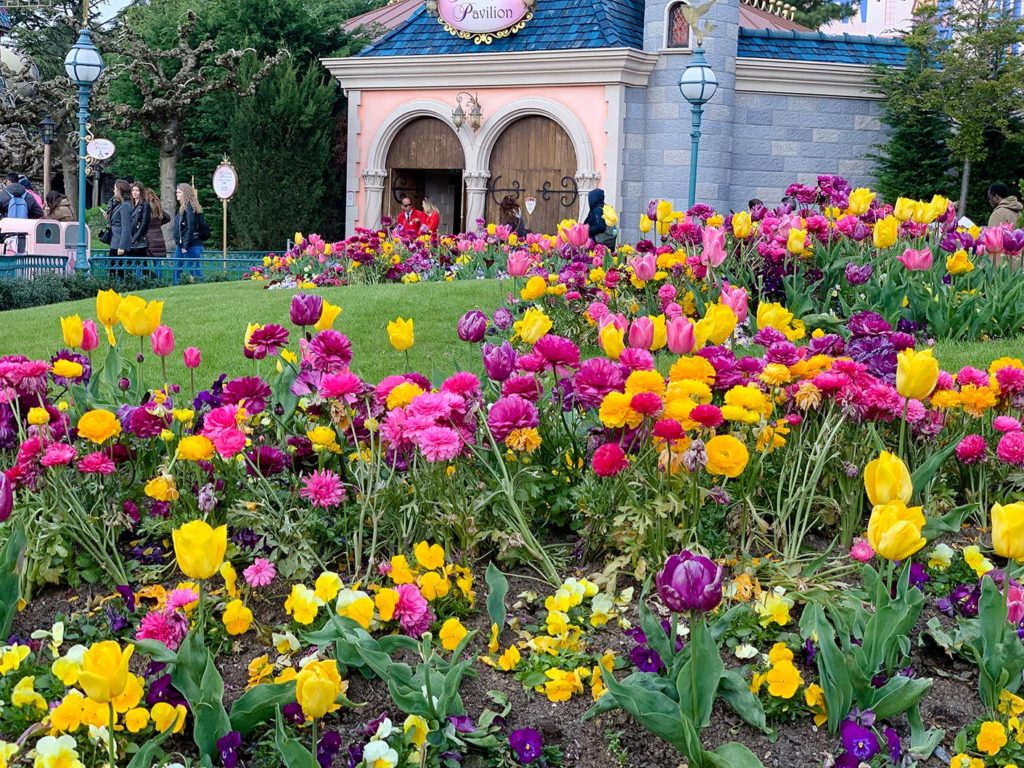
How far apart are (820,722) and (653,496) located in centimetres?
90

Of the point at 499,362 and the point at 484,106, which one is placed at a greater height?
the point at 484,106

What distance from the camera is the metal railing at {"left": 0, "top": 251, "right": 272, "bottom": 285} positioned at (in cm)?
1373

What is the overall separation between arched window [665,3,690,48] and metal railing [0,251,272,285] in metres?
7.56

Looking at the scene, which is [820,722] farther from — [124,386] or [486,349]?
[124,386]

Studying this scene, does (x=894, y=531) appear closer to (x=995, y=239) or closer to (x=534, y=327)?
(x=534, y=327)

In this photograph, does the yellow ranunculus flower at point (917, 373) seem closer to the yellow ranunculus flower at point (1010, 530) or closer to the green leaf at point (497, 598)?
the yellow ranunculus flower at point (1010, 530)

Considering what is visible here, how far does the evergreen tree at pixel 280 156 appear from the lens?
21.6 meters

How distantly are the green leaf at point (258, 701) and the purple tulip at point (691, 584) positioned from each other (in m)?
→ 0.83

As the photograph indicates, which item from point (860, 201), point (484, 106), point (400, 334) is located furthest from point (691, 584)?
point (484, 106)

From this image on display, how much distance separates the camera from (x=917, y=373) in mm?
2629

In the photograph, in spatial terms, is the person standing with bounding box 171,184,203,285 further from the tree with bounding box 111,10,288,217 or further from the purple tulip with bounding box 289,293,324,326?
the purple tulip with bounding box 289,293,324,326

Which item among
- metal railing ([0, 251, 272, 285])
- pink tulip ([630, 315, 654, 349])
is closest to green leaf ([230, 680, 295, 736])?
pink tulip ([630, 315, 654, 349])

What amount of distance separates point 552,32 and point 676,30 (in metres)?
2.05

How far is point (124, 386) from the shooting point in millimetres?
3893
